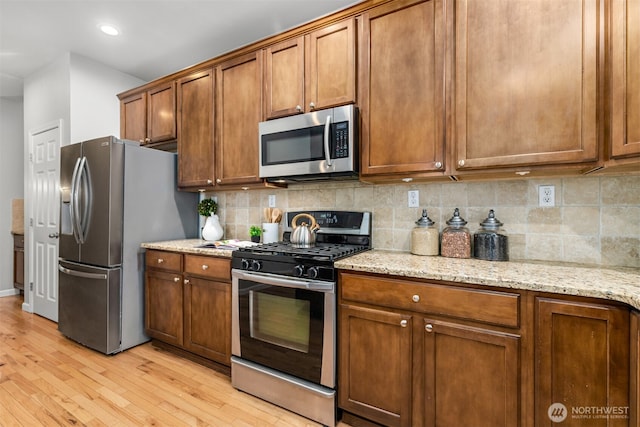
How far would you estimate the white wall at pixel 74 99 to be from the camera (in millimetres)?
3008

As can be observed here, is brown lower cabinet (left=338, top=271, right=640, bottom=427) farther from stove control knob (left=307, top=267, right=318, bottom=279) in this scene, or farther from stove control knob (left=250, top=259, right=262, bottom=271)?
stove control knob (left=250, top=259, right=262, bottom=271)

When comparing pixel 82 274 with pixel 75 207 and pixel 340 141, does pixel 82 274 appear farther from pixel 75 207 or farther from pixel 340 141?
pixel 340 141

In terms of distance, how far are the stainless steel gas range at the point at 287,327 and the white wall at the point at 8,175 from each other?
432 cm

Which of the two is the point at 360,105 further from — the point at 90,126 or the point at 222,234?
the point at 90,126

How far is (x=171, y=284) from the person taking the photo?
2.39 metres

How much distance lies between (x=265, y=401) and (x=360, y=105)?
194 cm

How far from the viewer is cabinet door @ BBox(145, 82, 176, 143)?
2.79 meters

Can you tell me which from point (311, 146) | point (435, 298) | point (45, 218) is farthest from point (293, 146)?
point (45, 218)

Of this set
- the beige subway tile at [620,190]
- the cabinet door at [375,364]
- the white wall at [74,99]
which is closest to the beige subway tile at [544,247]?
the beige subway tile at [620,190]

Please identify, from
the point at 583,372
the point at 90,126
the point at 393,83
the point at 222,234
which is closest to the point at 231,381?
the point at 222,234

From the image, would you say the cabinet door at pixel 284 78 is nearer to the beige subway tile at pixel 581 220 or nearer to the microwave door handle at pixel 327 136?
the microwave door handle at pixel 327 136

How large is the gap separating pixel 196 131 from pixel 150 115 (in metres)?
0.73

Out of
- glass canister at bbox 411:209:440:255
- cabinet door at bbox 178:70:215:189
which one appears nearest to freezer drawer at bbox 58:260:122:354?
cabinet door at bbox 178:70:215:189

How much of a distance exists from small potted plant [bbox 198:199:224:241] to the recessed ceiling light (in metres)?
1.65
